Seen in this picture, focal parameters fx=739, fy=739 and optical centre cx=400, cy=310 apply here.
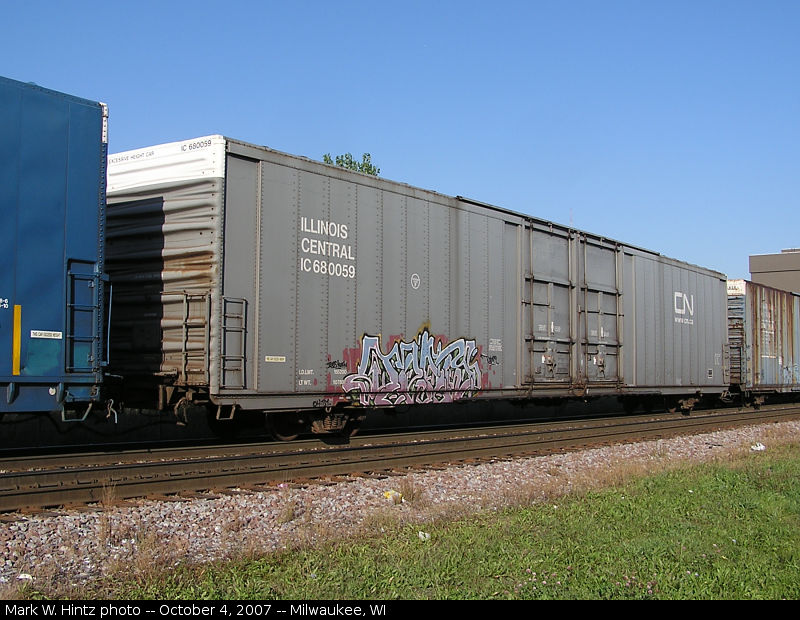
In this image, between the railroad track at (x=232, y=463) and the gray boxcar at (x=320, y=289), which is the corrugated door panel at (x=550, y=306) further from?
the railroad track at (x=232, y=463)

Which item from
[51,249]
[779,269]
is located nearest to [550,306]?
[51,249]

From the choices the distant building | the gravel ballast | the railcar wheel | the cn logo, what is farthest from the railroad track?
the distant building

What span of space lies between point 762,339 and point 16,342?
24636mm

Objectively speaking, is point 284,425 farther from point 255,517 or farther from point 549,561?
point 549,561

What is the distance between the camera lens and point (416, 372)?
13203mm

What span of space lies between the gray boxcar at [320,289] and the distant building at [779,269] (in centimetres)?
6685

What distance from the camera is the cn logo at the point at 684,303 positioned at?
2161cm

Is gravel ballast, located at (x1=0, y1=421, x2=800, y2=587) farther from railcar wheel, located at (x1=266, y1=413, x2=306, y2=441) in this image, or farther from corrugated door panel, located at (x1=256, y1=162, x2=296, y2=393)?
railcar wheel, located at (x1=266, y1=413, x2=306, y2=441)

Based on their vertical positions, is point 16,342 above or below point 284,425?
above

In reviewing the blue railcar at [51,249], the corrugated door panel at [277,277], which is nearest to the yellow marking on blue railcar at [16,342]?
the blue railcar at [51,249]

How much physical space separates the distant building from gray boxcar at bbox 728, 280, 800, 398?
4986 centimetres

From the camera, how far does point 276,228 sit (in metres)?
11.2

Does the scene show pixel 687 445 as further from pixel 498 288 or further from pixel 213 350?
pixel 213 350
